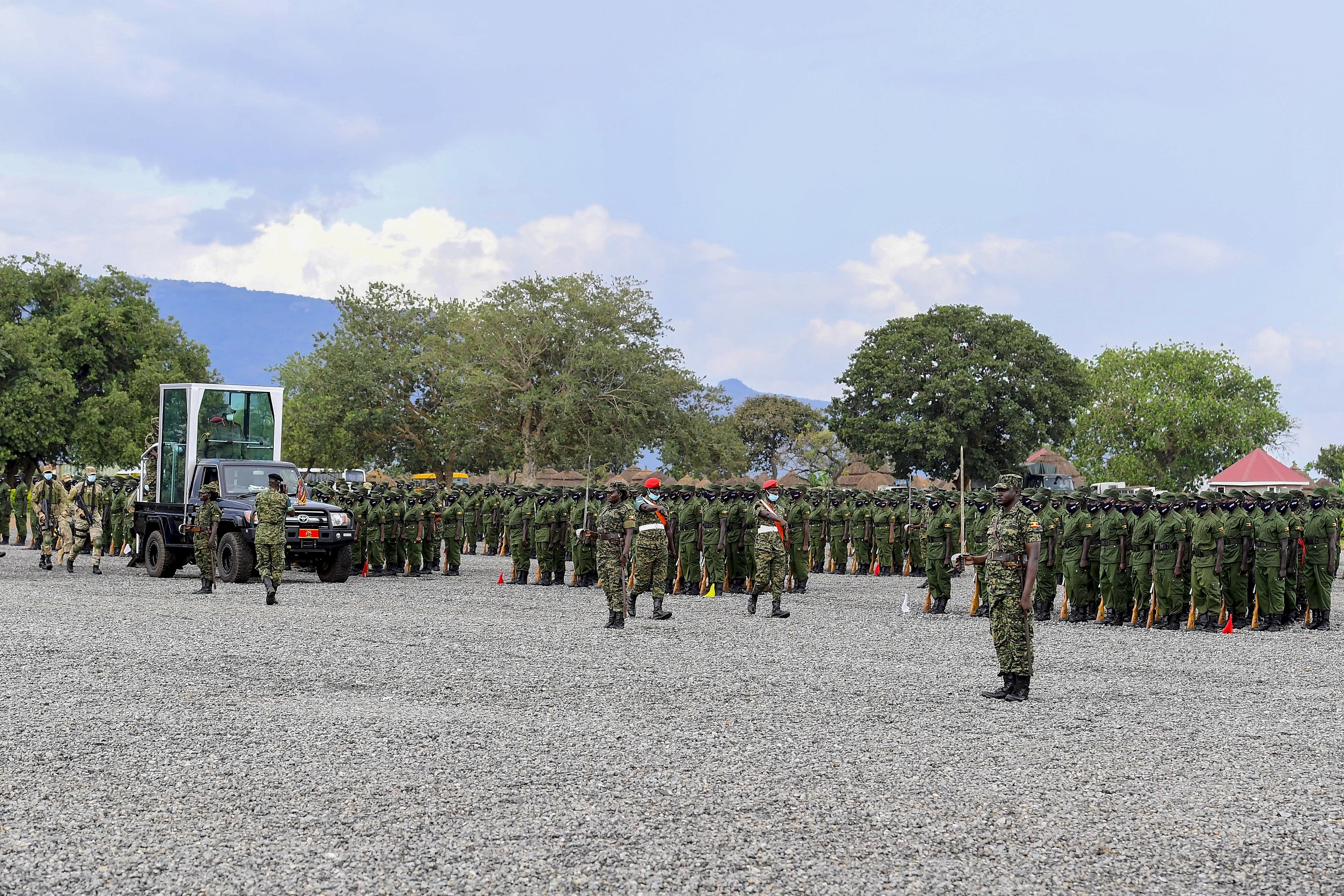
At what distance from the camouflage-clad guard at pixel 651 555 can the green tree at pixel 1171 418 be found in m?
54.1

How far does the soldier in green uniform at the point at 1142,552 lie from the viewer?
1658cm

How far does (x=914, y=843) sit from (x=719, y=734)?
265cm

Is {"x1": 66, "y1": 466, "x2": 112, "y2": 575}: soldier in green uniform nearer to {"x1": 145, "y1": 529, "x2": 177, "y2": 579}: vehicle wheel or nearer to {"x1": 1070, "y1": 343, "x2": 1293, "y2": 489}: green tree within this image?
{"x1": 145, "y1": 529, "x2": 177, "y2": 579}: vehicle wheel

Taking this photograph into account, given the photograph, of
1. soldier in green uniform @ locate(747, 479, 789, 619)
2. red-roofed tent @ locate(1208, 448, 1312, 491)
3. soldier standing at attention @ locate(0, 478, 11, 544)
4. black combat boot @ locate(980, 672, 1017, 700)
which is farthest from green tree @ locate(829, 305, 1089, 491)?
black combat boot @ locate(980, 672, 1017, 700)

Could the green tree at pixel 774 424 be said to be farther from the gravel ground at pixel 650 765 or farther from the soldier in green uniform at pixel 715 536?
the gravel ground at pixel 650 765

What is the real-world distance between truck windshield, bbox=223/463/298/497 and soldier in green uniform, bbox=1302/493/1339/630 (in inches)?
592

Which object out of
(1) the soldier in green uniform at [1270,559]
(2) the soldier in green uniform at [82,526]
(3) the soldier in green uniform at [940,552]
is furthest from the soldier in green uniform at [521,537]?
(1) the soldier in green uniform at [1270,559]

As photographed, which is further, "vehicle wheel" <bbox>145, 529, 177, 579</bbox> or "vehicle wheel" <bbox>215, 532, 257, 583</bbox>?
"vehicle wheel" <bbox>145, 529, 177, 579</bbox>

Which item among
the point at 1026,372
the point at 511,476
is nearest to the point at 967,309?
the point at 1026,372

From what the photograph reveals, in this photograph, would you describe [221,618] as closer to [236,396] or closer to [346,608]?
[346,608]

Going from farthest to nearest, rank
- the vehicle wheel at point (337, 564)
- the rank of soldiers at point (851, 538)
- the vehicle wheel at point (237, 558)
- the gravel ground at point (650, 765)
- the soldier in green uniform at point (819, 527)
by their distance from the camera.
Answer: the soldier in green uniform at point (819, 527) < the vehicle wheel at point (337, 564) < the vehicle wheel at point (237, 558) < the rank of soldiers at point (851, 538) < the gravel ground at point (650, 765)

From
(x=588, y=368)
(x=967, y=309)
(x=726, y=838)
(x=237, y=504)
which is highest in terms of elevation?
(x=967, y=309)

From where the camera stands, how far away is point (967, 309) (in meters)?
59.0

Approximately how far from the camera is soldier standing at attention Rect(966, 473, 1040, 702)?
9.71 metres
